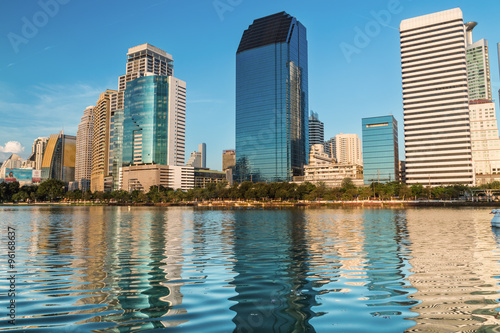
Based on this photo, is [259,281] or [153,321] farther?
[259,281]

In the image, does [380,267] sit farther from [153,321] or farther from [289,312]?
[153,321]

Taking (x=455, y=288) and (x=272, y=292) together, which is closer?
(x=272, y=292)

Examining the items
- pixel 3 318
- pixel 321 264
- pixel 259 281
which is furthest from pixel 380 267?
pixel 3 318

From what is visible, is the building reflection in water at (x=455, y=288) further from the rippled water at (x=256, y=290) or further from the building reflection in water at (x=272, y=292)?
the building reflection in water at (x=272, y=292)

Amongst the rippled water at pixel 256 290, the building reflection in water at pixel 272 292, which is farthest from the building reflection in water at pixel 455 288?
the building reflection in water at pixel 272 292

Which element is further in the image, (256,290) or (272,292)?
(256,290)

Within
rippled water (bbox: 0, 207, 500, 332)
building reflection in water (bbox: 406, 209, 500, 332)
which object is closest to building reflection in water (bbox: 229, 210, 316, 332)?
rippled water (bbox: 0, 207, 500, 332)

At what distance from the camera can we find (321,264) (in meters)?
20.2

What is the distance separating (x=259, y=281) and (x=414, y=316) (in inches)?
274

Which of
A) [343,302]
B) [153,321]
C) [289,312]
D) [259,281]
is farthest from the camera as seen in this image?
[259,281]

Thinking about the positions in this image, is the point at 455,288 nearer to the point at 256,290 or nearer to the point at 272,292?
the point at 272,292

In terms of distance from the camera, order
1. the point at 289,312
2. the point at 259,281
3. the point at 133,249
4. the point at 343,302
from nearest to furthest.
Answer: the point at 289,312
the point at 343,302
the point at 259,281
the point at 133,249

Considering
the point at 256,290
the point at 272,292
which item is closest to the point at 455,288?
the point at 272,292

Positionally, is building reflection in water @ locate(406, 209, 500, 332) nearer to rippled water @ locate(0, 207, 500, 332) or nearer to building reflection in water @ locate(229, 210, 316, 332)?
rippled water @ locate(0, 207, 500, 332)
